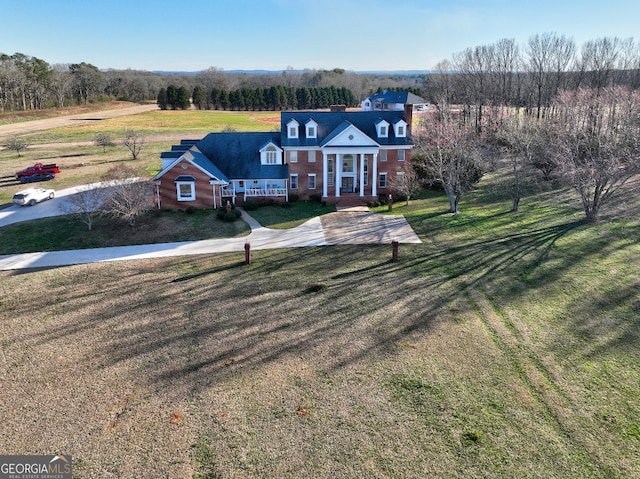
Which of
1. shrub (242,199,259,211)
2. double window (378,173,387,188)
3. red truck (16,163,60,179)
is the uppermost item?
red truck (16,163,60,179)

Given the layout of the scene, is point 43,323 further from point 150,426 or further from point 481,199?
point 481,199

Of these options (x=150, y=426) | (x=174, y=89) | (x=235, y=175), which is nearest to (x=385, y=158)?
(x=235, y=175)

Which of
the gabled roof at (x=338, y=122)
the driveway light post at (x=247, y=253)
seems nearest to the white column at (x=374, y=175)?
the gabled roof at (x=338, y=122)

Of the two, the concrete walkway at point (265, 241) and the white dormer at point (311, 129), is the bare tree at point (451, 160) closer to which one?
the concrete walkway at point (265, 241)

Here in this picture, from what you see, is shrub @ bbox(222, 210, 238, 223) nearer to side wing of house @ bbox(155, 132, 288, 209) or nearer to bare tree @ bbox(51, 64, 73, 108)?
side wing of house @ bbox(155, 132, 288, 209)

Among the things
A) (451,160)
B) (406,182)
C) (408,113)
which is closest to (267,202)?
(406,182)

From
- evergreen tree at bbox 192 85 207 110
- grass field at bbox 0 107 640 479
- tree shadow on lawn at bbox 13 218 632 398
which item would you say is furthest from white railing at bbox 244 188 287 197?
evergreen tree at bbox 192 85 207 110
